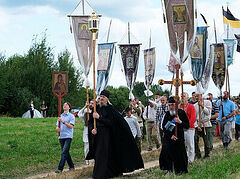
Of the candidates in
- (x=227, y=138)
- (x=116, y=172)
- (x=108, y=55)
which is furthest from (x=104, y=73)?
(x=116, y=172)

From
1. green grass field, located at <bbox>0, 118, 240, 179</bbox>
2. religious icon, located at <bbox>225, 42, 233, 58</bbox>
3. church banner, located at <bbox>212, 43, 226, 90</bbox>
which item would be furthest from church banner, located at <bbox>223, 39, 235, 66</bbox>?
green grass field, located at <bbox>0, 118, 240, 179</bbox>

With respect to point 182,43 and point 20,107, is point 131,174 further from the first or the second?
point 20,107

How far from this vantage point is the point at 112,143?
11.4 m

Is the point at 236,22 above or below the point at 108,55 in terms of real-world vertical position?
above

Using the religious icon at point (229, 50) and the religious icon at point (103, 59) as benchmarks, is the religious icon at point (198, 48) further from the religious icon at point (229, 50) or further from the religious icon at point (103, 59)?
the religious icon at point (229, 50)

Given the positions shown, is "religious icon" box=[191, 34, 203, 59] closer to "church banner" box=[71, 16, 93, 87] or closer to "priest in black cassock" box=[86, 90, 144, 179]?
"church banner" box=[71, 16, 93, 87]

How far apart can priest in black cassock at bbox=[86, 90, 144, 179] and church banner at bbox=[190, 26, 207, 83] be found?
428cm

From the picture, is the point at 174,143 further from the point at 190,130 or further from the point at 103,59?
the point at 103,59

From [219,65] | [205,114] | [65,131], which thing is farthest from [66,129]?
[219,65]

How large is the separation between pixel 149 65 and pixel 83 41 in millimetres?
5258

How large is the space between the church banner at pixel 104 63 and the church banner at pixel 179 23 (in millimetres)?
4764

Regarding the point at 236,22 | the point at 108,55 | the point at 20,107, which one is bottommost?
the point at 20,107

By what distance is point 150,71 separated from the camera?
18.8 m

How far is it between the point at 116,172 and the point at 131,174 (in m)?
0.72
